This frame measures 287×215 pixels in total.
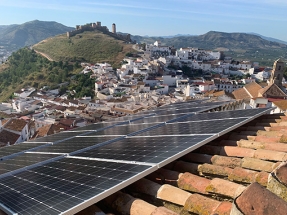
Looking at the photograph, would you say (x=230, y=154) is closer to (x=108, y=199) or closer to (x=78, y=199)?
(x=108, y=199)

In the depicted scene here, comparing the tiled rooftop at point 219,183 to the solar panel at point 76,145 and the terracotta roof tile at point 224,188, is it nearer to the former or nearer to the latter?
the terracotta roof tile at point 224,188

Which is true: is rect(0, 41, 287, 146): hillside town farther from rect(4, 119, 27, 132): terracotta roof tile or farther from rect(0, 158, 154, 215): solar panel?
rect(0, 158, 154, 215): solar panel

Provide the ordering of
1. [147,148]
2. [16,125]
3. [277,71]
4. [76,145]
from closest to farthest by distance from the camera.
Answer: [147,148], [76,145], [16,125], [277,71]

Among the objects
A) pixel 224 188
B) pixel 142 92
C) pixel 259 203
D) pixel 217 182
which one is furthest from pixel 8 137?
pixel 142 92

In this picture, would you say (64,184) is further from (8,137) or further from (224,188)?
(8,137)

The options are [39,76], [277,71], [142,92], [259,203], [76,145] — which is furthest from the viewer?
[39,76]

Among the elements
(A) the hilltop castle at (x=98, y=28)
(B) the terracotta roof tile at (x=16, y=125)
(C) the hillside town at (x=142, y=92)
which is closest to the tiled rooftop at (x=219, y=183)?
(C) the hillside town at (x=142, y=92)
